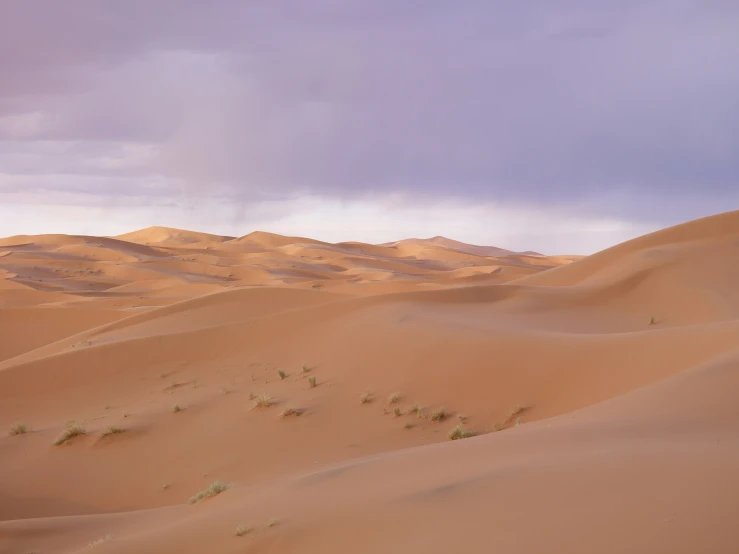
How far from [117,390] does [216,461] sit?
612 cm

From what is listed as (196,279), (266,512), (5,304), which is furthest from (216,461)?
(196,279)

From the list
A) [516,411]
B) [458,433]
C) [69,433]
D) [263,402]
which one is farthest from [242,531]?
[69,433]

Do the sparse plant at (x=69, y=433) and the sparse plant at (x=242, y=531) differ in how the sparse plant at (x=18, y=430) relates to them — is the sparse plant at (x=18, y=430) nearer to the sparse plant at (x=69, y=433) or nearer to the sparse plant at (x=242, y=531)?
the sparse plant at (x=69, y=433)

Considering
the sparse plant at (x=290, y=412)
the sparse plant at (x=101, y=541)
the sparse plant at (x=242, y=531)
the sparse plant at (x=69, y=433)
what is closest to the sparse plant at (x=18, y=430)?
the sparse plant at (x=69, y=433)

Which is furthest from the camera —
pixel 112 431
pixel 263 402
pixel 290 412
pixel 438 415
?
pixel 263 402

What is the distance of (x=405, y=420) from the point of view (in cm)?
1155

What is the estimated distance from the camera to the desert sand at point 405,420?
455cm

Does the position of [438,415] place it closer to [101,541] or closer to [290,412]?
[290,412]

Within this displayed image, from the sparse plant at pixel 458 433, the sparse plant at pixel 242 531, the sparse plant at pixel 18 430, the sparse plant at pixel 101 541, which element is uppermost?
the sparse plant at pixel 242 531

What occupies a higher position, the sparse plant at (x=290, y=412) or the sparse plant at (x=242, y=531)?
the sparse plant at (x=242, y=531)

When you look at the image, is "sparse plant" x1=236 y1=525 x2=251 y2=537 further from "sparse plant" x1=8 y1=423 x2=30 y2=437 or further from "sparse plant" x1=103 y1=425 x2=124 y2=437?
"sparse plant" x1=8 y1=423 x2=30 y2=437

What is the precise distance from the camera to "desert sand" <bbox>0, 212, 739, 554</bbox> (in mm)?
4547

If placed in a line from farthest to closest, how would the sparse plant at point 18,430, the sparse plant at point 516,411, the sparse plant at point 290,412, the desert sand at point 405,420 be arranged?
the sparse plant at point 18,430
the sparse plant at point 290,412
the sparse plant at point 516,411
the desert sand at point 405,420

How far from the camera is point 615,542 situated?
3.84m
